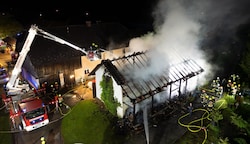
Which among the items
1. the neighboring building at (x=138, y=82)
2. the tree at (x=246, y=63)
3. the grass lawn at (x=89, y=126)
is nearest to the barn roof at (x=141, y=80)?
the neighboring building at (x=138, y=82)

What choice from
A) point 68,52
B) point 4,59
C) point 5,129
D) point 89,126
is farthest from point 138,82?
point 4,59

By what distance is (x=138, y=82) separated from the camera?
708 inches

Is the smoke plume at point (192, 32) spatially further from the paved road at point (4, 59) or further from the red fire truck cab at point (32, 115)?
the paved road at point (4, 59)

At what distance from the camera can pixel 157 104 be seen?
63.4 ft

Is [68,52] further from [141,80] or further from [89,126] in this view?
[141,80]

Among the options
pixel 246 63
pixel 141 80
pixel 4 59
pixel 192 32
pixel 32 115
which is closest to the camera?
pixel 32 115

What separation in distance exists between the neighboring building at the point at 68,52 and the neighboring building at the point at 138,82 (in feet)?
16.6

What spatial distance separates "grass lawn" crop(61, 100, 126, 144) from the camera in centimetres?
1586

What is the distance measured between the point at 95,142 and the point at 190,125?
25.6ft

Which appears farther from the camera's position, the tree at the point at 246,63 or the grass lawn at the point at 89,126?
the tree at the point at 246,63

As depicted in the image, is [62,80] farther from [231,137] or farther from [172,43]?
[231,137]

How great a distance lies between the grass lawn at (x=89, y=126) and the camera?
52.1 feet

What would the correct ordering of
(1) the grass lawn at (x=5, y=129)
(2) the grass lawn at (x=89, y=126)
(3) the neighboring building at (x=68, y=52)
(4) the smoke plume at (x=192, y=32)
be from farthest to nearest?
(3) the neighboring building at (x=68, y=52), (4) the smoke plume at (x=192, y=32), (1) the grass lawn at (x=5, y=129), (2) the grass lawn at (x=89, y=126)

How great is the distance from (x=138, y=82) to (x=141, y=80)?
0.42 m
